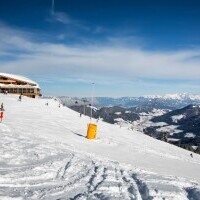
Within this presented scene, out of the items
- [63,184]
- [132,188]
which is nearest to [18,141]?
[63,184]

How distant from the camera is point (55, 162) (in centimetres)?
1439

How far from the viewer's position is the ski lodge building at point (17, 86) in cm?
9375

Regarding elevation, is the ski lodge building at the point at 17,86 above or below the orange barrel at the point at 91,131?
above

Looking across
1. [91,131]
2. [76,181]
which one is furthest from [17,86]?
[76,181]

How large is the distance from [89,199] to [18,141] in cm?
1175

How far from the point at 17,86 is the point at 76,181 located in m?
86.2

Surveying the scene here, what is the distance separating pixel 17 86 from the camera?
309 ft

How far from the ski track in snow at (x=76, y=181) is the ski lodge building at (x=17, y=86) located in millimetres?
80570

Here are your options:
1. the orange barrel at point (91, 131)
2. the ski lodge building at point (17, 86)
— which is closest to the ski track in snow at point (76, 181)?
the orange barrel at point (91, 131)

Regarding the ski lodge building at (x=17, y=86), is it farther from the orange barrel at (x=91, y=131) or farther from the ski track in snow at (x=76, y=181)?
the ski track in snow at (x=76, y=181)

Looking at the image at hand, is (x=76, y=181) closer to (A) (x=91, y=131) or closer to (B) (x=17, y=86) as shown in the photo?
Answer: (A) (x=91, y=131)

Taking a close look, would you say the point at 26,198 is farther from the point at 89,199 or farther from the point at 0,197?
the point at 89,199

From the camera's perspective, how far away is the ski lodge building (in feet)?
308

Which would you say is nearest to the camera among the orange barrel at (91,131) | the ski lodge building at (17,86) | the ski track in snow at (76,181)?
the ski track in snow at (76,181)
